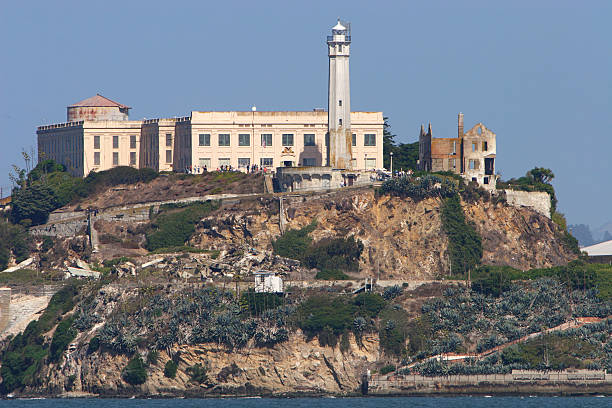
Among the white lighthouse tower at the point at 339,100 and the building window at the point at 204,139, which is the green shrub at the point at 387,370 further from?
the building window at the point at 204,139

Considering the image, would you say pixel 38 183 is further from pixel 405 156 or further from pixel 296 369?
pixel 296 369

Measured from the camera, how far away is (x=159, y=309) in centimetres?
10756

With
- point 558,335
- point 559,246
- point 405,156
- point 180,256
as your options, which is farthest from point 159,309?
point 405,156

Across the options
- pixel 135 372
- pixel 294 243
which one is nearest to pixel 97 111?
pixel 294 243

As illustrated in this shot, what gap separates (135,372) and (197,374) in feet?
13.4

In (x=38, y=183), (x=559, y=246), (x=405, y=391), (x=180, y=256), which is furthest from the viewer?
(x=38, y=183)

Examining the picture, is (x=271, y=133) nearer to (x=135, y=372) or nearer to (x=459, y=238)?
(x=459, y=238)

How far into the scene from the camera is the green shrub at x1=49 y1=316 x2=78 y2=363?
353ft

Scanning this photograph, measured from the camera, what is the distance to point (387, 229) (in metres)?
119

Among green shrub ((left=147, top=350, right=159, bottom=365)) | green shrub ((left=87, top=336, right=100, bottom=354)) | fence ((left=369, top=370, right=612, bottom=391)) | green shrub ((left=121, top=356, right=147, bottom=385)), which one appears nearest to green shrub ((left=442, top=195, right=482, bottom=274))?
fence ((left=369, top=370, right=612, bottom=391))

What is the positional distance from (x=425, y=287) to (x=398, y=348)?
289 inches

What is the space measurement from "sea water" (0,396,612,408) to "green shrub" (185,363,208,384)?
1864mm

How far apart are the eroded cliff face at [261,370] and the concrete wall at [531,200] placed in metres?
26.4

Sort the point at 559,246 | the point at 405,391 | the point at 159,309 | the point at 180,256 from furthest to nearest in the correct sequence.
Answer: the point at 559,246
the point at 180,256
the point at 159,309
the point at 405,391
